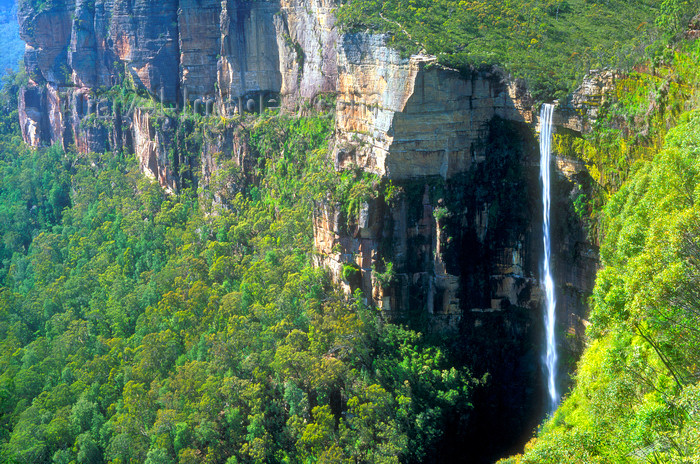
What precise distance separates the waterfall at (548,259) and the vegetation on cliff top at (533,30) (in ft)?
4.21

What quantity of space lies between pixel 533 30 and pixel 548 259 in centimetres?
1184

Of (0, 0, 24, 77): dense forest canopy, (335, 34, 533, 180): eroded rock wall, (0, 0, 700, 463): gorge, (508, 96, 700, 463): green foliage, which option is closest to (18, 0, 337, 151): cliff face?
(0, 0, 700, 463): gorge

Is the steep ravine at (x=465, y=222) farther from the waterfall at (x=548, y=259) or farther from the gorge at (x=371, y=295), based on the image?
the waterfall at (x=548, y=259)

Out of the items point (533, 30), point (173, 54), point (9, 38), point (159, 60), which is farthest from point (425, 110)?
point (9, 38)

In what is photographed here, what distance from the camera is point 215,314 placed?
1427 inches

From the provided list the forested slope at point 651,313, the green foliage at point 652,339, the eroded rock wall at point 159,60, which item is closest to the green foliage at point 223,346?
the eroded rock wall at point 159,60

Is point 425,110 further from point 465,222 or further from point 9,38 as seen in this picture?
point 9,38

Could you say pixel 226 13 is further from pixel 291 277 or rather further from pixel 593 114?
pixel 593 114

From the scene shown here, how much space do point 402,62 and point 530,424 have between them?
695 inches

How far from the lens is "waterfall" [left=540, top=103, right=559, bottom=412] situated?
96.4ft

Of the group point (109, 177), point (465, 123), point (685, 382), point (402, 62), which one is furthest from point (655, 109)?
point (109, 177)

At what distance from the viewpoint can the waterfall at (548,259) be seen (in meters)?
29.4

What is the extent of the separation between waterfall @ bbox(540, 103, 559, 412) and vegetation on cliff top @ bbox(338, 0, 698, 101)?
1283 millimetres

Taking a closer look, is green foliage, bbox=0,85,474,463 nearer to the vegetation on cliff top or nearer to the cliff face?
the cliff face
